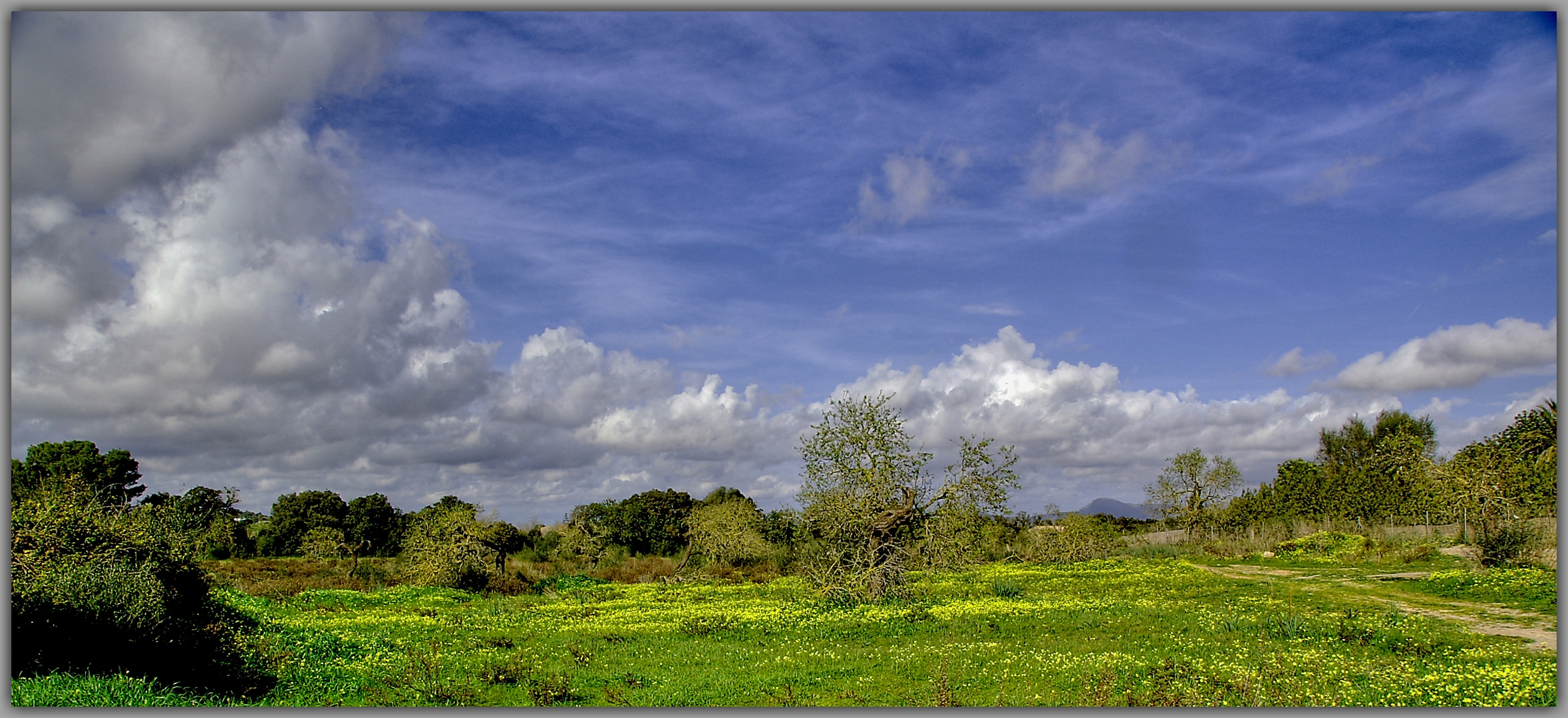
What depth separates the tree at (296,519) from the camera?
54.0 meters

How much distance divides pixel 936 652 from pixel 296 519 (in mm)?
55262

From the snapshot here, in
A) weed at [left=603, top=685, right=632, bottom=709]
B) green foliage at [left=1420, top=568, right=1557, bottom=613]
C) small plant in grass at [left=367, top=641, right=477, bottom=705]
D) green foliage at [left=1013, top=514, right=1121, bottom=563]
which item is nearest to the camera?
weed at [left=603, top=685, right=632, bottom=709]

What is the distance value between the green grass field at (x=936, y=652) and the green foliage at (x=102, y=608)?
3.22ft

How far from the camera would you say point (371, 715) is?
1002 centimetres

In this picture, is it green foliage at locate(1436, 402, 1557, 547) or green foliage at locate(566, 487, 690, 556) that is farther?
green foliage at locate(566, 487, 690, 556)

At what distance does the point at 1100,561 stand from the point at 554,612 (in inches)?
1145

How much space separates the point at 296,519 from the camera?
54.8 metres

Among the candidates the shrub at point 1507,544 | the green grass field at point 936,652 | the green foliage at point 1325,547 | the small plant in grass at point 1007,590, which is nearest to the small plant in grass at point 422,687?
the green grass field at point 936,652

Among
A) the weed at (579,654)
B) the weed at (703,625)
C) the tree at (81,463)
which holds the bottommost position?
the weed at (703,625)

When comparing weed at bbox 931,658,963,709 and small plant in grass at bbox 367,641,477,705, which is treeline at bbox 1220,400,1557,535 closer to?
weed at bbox 931,658,963,709

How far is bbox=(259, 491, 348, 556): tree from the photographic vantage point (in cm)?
5397

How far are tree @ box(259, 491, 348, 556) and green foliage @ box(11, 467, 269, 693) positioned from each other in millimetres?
41876

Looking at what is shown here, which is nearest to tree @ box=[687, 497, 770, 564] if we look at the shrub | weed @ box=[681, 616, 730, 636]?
weed @ box=[681, 616, 730, 636]

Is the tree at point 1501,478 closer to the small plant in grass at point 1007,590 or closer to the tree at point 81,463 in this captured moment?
the small plant in grass at point 1007,590
